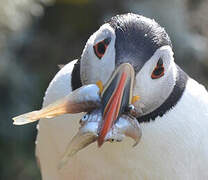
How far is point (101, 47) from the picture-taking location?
2.38 metres

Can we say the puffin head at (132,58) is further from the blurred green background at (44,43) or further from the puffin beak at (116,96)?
the blurred green background at (44,43)

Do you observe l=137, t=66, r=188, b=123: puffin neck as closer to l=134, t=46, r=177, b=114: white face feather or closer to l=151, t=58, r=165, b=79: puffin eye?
l=134, t=46, r=177, b=114: white face feather

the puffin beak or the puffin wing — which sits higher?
the puffin beak

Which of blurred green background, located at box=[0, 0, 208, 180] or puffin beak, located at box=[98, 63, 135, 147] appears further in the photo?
blurred green background, located at box=[0, 0, 208, 180]

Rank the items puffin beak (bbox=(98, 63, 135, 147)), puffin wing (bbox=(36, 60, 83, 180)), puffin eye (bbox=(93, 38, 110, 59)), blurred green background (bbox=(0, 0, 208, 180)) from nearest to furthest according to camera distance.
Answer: puffin beak (bbox=(98, 63, 135, 147)) → puffin eye (bbox=(93, 38, 110, 59)) → puffin wing (bbox=(36, 60, 83, 180)) → blurred green background (bbox=(0, 0, 208, 180))

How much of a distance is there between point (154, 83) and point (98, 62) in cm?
24

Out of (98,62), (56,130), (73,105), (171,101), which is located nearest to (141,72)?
(98,62)

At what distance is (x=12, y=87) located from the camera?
19.2ft

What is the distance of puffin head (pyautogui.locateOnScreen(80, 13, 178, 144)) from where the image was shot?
228 centimetres

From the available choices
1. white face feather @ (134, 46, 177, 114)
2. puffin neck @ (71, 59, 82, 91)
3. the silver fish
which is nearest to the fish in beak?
the silver fish

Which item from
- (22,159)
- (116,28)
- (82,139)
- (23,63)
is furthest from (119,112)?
(23,63)

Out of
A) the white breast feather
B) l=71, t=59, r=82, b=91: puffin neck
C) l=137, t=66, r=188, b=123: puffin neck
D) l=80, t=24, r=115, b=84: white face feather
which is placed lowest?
the white breast feather

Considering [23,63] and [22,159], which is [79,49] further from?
[22,159]

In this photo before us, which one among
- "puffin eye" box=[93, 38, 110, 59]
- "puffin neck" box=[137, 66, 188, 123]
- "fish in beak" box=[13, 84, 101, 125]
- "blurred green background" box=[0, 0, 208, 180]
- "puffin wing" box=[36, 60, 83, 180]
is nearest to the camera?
"fish in beak" box=[13, 84, 101, 125]
